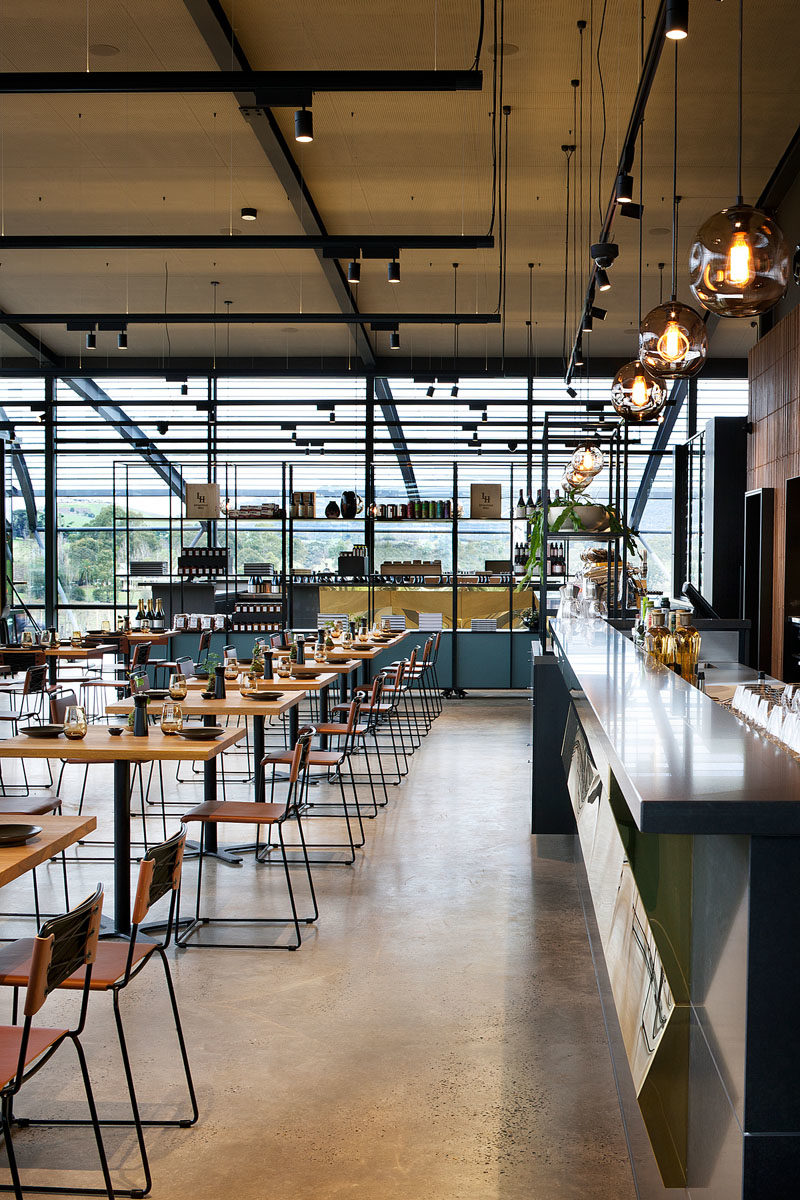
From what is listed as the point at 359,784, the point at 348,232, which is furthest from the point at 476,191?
the point at 359,784

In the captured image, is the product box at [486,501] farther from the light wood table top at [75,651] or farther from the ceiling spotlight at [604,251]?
the ceiling spotlight at [604,251]

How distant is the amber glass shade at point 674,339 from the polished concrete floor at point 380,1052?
96.6 inches

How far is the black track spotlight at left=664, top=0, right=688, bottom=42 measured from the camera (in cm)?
371

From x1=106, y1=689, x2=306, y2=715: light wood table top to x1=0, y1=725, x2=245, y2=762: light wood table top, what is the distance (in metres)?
0.84

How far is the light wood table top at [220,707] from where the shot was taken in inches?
216

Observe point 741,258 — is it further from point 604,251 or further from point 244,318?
point 244,318

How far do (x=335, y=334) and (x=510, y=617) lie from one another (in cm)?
509

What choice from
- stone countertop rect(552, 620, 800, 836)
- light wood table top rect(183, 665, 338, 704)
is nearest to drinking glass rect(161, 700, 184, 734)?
light wood table top rect(183, 665, 338, 704)

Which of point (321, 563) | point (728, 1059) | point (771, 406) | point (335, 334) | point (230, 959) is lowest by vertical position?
point (230, 959)

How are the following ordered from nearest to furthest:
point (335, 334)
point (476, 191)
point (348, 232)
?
point (476, 191), point (348, 232), point (335, 334)

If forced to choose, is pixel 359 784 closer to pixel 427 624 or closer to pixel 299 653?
pixel 299 653

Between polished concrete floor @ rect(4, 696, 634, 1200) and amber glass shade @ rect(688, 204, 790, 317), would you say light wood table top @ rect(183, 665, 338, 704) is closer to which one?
polished concrete floor @ rect(4, 696, 634, 1200)

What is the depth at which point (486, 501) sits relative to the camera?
43.3 feet

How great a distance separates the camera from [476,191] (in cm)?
995
